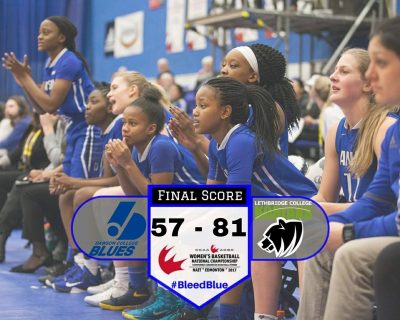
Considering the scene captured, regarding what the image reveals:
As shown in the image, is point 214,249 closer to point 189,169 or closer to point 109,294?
point 189,169

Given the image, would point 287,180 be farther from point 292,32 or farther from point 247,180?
point 292,32

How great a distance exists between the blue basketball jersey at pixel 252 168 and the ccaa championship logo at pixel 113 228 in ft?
2.45

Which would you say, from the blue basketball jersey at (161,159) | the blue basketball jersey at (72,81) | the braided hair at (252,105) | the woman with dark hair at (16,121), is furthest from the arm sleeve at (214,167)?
the woman with dark hair at (16,121)

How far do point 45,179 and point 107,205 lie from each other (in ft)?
10.8

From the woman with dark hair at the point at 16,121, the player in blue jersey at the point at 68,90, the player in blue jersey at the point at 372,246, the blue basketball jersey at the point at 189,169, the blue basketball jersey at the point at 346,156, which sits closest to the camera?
the player in blue jersey at the point at 372,246

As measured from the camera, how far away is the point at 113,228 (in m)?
2.20

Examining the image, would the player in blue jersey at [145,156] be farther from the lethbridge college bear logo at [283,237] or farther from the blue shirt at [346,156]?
the lethbridge college bear logo at [283,237]

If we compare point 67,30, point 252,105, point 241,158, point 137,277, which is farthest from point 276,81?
point 67,30

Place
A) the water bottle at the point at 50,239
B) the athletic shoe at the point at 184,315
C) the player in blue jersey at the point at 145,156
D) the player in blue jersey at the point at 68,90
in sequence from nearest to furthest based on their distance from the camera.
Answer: the athletic shoe at the point at 184,315 → the player in blue jersey at the point at 145,156 → the player in blue jersey at the point at 68,90 → the water bottle at the point at 50,239

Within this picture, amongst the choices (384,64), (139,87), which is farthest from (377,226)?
(139,87)

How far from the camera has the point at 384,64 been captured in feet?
6.84

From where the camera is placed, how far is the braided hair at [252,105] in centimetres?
313

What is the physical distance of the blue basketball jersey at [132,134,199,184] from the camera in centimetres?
379

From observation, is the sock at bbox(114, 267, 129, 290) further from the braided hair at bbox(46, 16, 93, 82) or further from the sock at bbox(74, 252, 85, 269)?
the braided hair at bbox(46, 16, 93, 82)
